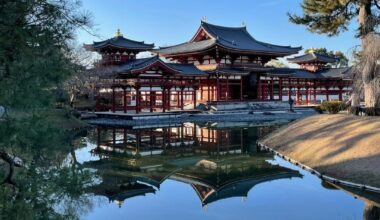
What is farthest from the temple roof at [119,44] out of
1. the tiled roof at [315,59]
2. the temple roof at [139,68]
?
the tiled roof at [315,59]

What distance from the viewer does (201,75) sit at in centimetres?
3834

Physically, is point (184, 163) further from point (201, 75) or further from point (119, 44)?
point (119, 44)

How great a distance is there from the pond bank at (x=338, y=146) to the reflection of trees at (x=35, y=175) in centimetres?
987

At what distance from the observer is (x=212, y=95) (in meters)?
41.6

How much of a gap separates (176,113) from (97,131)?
8312 mm

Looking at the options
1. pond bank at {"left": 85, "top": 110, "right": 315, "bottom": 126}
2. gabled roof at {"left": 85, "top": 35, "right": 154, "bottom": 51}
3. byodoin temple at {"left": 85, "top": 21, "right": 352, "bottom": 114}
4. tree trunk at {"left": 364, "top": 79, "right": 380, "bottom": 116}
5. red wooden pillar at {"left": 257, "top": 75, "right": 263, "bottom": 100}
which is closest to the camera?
tree trunk at {"left": 364, "top": 79, "right": 380, "bottom": 116}

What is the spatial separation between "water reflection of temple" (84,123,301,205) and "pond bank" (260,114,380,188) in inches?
46.7

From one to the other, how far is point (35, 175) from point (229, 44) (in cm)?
3785

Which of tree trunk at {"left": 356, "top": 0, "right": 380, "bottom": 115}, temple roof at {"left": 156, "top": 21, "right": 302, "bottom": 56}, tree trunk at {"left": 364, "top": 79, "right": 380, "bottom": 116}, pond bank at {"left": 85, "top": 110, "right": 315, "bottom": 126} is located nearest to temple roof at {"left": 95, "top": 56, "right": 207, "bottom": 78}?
pond bank at {"left": 85, "top": 110, "right": 315, "bottom": 126}

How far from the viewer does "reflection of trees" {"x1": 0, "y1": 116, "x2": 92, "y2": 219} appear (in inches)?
186

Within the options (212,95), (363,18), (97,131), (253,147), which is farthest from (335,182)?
(212,95)

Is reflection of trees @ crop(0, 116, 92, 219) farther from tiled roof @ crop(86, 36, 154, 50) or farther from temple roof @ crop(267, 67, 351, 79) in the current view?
temple roof @ crop(267, 67, 351, 79)

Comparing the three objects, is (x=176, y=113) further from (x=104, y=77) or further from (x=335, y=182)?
(x=335, y=182)

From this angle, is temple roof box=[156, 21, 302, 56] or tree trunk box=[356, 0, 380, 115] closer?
tree trunk box=[356, 0, 380, 115]
